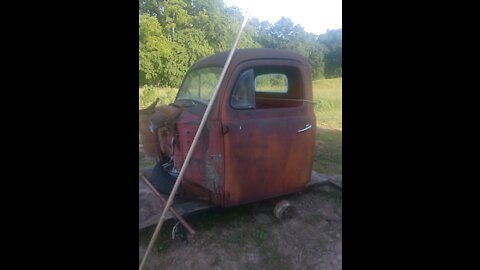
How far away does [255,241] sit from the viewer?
179 centimetres

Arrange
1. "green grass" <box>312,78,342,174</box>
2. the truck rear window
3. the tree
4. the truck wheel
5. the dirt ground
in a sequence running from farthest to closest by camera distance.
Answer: the truck wheel → the truck rear window → "green grass" <box>312,78,342,174</box> → the dirt ground → the tree

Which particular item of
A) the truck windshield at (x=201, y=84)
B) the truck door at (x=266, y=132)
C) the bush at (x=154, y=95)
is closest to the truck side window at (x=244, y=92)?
the truck door at (x=266, y=132)

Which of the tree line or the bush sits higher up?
the tree line

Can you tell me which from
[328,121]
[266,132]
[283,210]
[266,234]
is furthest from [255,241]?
[328,121]

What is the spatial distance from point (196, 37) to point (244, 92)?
0.47m

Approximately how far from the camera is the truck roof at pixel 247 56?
1800mm

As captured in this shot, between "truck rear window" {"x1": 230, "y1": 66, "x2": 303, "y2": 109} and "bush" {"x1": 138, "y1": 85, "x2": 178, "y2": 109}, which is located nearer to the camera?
"bush" {"x1": 138, "y1": 85, "x2": 178, "y2": 109}

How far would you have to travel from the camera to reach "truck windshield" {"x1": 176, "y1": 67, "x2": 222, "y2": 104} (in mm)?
1927

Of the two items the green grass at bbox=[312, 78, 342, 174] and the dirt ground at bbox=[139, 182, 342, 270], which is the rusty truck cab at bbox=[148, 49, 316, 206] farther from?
the dirt ground at bbox=[139, 182, 342, 270]

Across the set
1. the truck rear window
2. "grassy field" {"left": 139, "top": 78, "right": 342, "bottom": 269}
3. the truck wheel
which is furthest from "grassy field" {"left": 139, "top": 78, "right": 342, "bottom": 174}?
the truck wheel

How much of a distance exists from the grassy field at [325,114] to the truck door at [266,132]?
0.26ft

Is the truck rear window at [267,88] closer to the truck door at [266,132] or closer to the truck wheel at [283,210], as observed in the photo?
the truck door at [266,132]

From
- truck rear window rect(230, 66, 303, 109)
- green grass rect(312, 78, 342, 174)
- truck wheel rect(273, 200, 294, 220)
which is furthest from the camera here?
truck wheel rect(273, 200, 294, 220)
